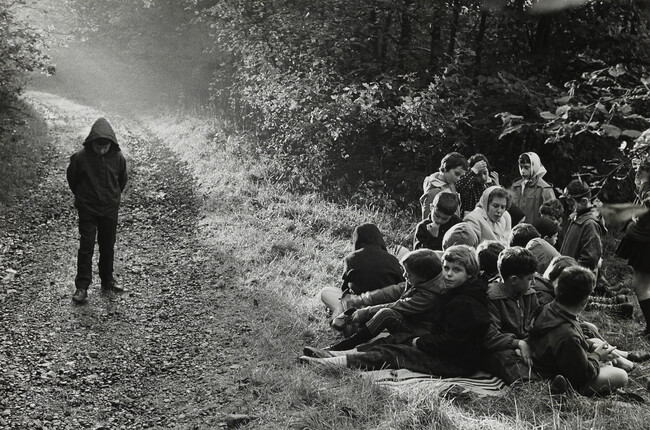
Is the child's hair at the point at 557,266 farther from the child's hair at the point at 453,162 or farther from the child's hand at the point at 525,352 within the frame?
A: the child's hair at the point at 453,162

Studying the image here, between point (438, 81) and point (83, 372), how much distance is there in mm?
7554

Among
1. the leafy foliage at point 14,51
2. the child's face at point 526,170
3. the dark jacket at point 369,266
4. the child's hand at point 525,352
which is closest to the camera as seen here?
the child's hand at point 525,352

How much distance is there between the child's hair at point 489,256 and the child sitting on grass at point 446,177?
1.97m

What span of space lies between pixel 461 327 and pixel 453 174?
2978mm

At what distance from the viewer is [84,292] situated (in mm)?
7312

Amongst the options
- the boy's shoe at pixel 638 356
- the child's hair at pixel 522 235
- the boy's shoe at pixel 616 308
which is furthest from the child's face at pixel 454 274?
→ the boy's shoe at pixel 616 308

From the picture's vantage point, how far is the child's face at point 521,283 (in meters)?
5.29

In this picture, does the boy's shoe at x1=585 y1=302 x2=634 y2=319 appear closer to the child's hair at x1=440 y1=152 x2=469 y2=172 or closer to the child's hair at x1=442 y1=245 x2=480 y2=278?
A: the child's hair at x1=440 y1=152 x2=469 y2=172

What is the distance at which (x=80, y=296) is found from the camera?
724 cm

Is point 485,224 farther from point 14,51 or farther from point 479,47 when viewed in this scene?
point 14,51

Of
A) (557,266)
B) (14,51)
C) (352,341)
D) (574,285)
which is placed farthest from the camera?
(14,51)

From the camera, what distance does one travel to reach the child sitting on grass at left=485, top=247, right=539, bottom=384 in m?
5.12

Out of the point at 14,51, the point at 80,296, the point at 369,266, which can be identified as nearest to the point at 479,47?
the point at 369,266

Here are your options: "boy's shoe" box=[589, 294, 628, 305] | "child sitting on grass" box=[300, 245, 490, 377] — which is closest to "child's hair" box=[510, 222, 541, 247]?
"child sitting on grass" box=[300, 245, 490, 377]
